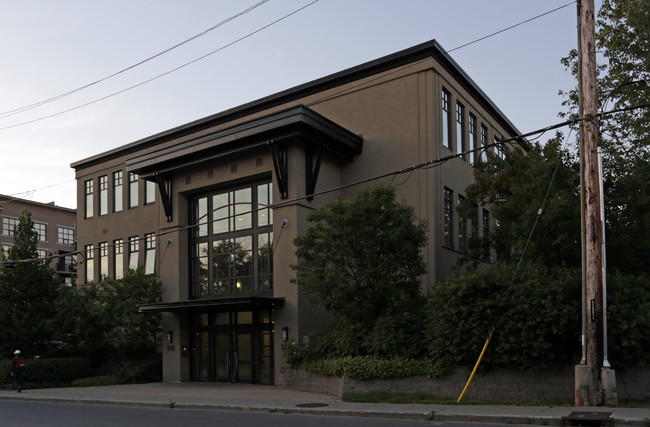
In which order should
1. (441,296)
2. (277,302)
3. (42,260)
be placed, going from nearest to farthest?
1. (441,296)
2. (277,302)
3. (42,260)

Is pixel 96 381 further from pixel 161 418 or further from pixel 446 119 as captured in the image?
pixel 446 119

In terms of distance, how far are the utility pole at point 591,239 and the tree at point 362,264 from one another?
243 inches

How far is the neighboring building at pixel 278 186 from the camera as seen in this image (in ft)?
84.8

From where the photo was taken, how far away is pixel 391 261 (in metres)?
21.7

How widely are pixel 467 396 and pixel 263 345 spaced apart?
10851mm

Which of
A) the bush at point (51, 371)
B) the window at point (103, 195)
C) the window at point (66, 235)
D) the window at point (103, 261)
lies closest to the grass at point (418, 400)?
the bush at point (51, 371)

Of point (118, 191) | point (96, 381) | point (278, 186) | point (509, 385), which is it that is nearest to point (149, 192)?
point (118, 191)

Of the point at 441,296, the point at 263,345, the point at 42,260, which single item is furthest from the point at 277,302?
the point at 42,260

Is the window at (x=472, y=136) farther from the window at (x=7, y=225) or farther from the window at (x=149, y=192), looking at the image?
the window at (x=7, y=225)

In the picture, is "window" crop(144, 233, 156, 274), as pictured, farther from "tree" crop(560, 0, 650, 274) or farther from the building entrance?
"tree" crop(560, 0, 650, 274)

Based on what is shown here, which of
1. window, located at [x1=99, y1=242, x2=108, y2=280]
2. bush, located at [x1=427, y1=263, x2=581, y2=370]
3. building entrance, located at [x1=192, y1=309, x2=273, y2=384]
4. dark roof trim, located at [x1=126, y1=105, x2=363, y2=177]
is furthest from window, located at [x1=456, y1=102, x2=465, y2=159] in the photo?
window, located at [x1=99, y1=242, x2=108, y2=280]

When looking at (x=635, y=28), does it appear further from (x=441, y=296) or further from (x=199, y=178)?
(x=199, y=178)

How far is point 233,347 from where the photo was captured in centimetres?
2795

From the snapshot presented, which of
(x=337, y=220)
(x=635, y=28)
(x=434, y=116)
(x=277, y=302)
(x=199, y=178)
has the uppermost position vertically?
(x=635, y=28)
